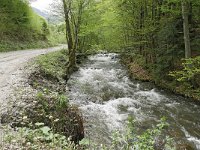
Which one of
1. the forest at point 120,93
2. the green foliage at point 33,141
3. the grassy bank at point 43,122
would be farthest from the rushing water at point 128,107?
the green foliage at point 33,141

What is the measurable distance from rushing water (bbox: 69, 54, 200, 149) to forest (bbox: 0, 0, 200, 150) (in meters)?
0.04

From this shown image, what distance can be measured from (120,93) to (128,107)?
7.74 ft

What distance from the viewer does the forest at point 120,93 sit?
228 inches

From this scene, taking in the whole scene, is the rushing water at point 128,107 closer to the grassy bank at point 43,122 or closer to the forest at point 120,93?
the forest at point 120,93

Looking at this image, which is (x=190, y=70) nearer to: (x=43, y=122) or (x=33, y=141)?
(x=43, y=122)

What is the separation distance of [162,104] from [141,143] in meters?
7.25

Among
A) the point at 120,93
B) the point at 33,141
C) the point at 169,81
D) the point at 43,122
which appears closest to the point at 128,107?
the point at 120,93

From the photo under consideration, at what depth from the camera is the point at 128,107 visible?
425 inches

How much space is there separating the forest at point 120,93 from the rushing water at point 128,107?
4 cm

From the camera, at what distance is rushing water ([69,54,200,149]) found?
27.0ft

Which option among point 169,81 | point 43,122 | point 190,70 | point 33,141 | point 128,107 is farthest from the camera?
point 169,81

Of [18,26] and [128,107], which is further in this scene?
[18,26]

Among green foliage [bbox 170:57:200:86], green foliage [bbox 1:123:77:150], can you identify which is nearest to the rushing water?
green foliage [bbox 170:57:200:86]

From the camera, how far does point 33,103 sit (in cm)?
689
